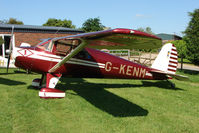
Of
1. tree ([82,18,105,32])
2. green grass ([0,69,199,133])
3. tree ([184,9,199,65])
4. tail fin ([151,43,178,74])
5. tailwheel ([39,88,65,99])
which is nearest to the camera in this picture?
green grass ([0,69,199,133])

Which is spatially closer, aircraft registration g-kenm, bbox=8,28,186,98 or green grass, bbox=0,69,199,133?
green grass, bbox=0,69,199,133

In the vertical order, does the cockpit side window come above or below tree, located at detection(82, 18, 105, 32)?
below

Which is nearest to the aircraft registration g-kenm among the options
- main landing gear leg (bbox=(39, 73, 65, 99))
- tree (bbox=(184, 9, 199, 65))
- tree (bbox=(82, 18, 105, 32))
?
main landing gear leg (bbox=(39, 73, 65, 99))

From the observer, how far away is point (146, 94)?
6.69 metres

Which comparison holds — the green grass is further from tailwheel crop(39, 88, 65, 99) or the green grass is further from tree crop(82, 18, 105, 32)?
tree crop(82, 18, 105, 32)

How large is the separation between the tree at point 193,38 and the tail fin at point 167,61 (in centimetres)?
571

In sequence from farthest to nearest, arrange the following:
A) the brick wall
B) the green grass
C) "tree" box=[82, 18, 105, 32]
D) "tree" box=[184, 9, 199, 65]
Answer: "tree" box=[82, 18, 105, 32]
the brick wall
"tree" box=[184, 9, 199, 65]
the green grass

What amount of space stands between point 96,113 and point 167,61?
4.96m

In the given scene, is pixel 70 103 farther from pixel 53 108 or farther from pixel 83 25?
pixel 83 25

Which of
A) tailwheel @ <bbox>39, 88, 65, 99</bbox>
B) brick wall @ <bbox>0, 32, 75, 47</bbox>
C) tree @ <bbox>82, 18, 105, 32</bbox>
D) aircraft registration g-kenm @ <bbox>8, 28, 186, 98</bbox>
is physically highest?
tree @ <bbox>82, 18, 105, 32</bbox>

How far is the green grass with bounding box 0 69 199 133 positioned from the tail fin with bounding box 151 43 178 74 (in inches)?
70.9

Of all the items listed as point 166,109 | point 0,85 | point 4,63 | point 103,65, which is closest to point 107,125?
point 166,109

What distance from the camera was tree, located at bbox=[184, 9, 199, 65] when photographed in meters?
12.5

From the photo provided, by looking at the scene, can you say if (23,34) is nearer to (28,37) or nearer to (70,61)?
(28,37)
